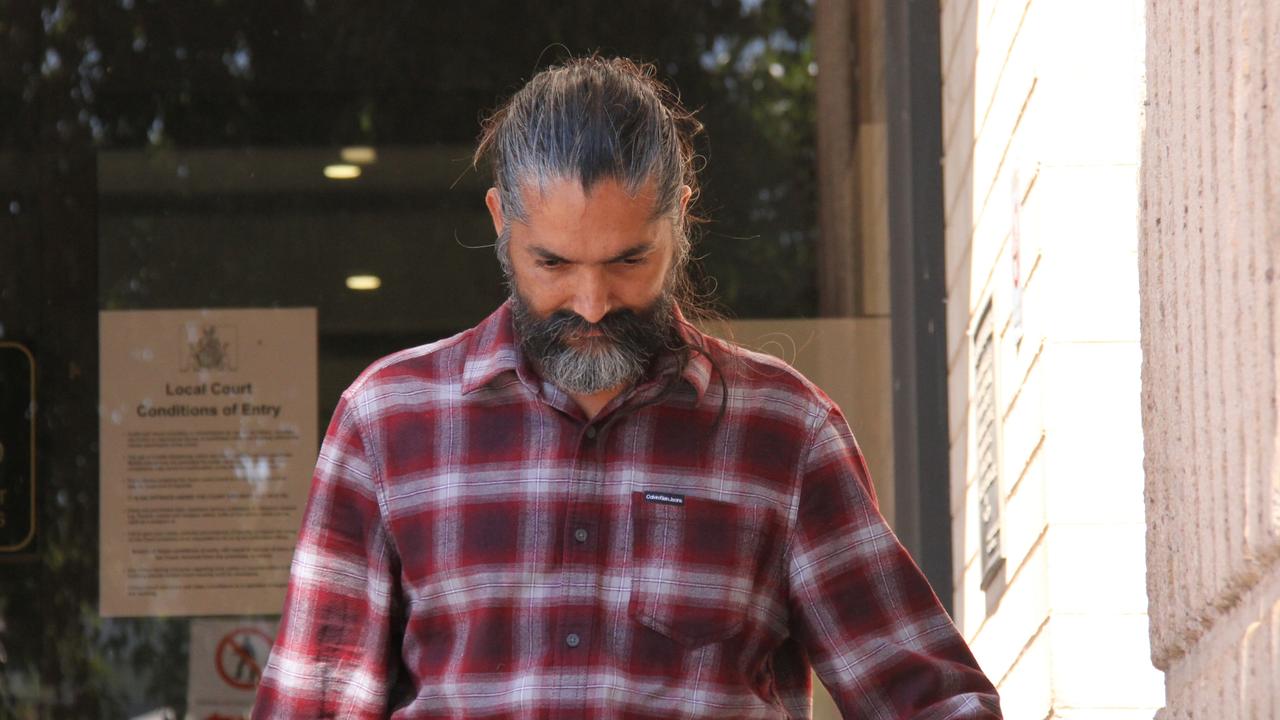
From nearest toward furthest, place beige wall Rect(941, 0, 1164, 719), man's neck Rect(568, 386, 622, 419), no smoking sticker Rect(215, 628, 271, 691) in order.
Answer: man's neck Rect(568, 386, 622, 419) → beige wall Rect(941, 0, 1164, 719) → no smoking sticker Rect(215, 628, 271, 691)

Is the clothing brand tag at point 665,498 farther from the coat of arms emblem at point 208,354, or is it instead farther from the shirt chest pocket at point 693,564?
the coat of arms emblem at point 208,354

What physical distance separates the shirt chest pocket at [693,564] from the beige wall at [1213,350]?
0.50 metres

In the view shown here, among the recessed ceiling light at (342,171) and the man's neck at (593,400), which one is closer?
the man's neck at (593,400)

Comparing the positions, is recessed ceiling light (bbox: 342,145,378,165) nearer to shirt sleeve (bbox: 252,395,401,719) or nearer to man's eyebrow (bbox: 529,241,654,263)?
shirt sleeve (bbox: 252,395,401,719)

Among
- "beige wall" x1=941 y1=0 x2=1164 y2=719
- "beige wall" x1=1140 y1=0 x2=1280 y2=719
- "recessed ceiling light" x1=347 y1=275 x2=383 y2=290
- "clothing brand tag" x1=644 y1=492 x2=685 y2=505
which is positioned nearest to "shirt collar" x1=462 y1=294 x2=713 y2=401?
"clothing brand tag" x1=644 y1=492 x2=685 y2=505

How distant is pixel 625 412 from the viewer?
2180mm

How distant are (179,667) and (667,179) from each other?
9.03 ft

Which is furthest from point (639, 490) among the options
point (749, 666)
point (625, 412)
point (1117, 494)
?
point (1117, 494)

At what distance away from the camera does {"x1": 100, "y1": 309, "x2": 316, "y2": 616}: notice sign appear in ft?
14.5

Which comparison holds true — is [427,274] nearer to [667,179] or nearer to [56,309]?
[56,309]

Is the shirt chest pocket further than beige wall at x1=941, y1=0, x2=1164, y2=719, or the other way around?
beige wall at x1=941, y1=0, x2=1164, y2=719

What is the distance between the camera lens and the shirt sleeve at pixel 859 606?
2.13m

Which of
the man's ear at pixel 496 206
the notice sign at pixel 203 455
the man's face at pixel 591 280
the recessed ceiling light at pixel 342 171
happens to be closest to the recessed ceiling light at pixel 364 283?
the notice sign at pixel 203 455

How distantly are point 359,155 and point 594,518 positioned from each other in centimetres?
264
